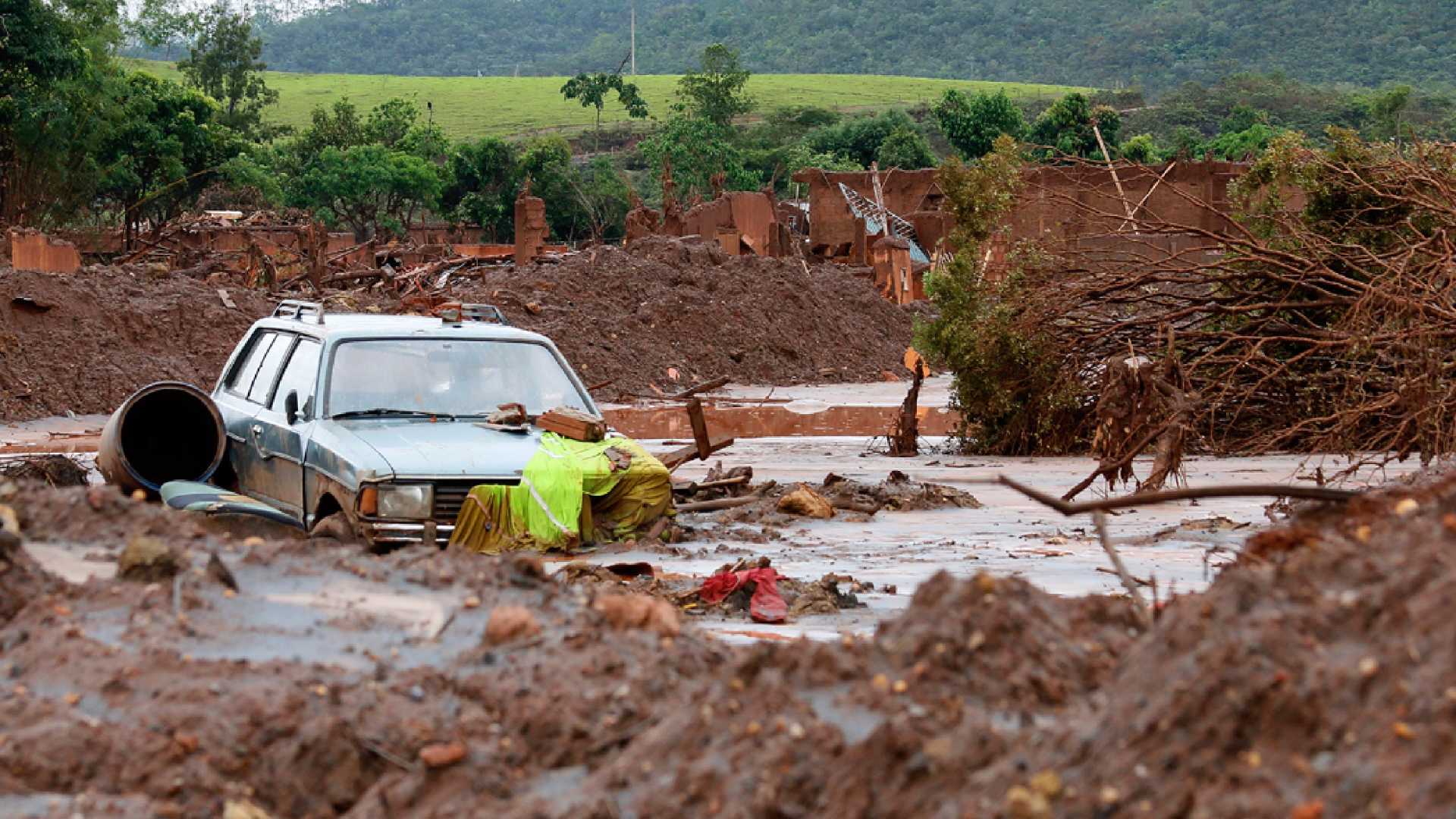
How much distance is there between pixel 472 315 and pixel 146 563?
21.2ft

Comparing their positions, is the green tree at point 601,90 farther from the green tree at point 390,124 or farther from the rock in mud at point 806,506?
the rock in mud at point 806,506

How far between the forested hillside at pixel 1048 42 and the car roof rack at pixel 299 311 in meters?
139

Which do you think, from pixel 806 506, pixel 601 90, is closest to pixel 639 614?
pixel 806 506

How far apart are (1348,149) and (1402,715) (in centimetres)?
1387

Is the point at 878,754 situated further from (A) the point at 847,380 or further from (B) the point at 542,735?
(A) the point at 847,380

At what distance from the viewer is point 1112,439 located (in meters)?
11.4

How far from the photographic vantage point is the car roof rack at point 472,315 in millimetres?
10445

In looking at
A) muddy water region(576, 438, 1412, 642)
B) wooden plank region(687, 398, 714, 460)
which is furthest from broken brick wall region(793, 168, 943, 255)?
wooden plank region(687, 398, 714, 460)

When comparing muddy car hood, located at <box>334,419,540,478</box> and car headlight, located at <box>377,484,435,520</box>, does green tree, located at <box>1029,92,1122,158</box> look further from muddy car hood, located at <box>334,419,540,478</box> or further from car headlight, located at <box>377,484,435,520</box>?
car headlight, located at <box>377,484,435,520</box>

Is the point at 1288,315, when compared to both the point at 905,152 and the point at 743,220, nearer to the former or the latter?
the point at 743,220

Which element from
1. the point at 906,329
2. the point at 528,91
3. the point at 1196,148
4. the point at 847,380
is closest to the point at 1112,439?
the point at 847,380

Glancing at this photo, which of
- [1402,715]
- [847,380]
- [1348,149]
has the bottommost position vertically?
[847,380]

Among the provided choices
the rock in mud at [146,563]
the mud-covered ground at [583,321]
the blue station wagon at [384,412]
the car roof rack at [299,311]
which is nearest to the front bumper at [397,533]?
Answer: the blue station wagon at [384,412]

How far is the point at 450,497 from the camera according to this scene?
868 cm
